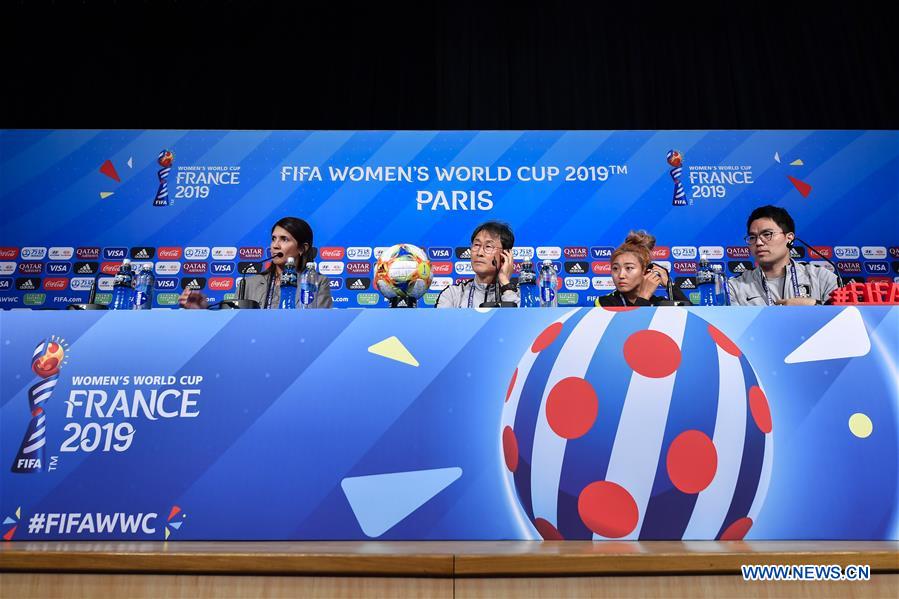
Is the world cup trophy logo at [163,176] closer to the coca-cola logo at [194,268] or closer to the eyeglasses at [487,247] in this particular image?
the coca-cola logo at [194,268]

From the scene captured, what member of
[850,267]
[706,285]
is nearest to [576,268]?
[850,267]

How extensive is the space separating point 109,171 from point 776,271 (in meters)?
4.06

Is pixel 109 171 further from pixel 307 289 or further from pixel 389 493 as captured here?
pixel 389 493

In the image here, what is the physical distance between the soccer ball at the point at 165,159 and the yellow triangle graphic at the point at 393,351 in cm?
331

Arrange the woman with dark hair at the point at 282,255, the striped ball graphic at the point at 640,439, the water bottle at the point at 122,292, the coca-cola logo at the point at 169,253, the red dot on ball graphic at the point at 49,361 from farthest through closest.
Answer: the coca-cola logo at the point at 169,253 → the woman with dark hair at the point at 282,255 → the water bottle at the point at 122,292 → the red dot on ball graphic at the point at 49,361 → the striped ball graphic at the point at 640,439

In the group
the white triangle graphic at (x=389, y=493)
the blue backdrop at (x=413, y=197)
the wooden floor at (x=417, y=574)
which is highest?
the blue backdrop at (x=413, y=197)

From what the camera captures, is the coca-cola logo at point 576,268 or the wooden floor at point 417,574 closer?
the wooden floor at point 417,574

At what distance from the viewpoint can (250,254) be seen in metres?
3.81

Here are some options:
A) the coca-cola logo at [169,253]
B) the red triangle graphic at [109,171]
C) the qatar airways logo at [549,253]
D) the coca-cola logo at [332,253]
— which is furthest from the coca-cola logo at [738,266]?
the red triangle graphic at [109,171]

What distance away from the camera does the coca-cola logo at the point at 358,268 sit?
3832 mm
